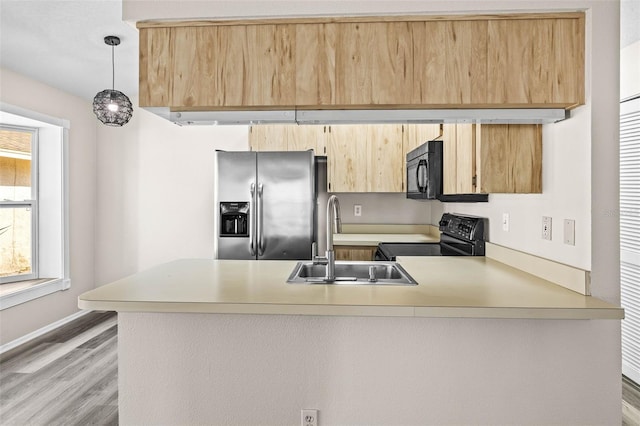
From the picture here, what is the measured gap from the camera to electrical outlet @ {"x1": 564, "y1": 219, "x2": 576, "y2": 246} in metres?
1.73

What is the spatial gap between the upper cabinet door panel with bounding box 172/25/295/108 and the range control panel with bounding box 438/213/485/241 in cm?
147

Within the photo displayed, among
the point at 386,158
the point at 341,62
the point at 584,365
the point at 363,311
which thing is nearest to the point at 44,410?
the point at 363,311

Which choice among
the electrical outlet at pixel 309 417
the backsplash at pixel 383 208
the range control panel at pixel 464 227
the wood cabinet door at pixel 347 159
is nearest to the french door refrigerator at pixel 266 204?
the wood cabinet door at pixel 347 159

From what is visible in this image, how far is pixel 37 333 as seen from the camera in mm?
3873

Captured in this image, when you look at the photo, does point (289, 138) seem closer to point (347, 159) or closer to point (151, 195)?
point (347, 159)

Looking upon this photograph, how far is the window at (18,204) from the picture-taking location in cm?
390

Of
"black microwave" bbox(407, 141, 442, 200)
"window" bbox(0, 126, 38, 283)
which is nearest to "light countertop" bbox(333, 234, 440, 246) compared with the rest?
"black microwave" bbox(407, 141, 442, 200)

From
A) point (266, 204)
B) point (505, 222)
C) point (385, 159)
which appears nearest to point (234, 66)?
point (505, 222)

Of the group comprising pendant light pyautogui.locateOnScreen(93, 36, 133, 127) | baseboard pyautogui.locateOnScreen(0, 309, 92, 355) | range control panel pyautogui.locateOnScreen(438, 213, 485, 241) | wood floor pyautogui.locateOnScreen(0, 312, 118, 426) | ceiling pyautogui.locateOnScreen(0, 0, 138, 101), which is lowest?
wood floor pyautogui.locateOnScreen(0, 312, 118, 426)

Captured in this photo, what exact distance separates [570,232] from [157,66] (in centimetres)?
190

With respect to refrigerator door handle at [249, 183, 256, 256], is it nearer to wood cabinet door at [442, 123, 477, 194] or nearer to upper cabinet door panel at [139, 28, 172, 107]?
wood cabinet door at [442, 123, 477, 194]

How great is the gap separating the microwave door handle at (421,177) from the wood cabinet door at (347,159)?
37.5 inches

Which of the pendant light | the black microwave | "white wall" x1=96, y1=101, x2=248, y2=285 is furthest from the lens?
"white wall" x1=96, y1=101, x2=248, y2=285

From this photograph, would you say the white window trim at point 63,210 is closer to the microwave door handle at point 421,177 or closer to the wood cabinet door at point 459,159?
the microwave door handle at point 421,177
